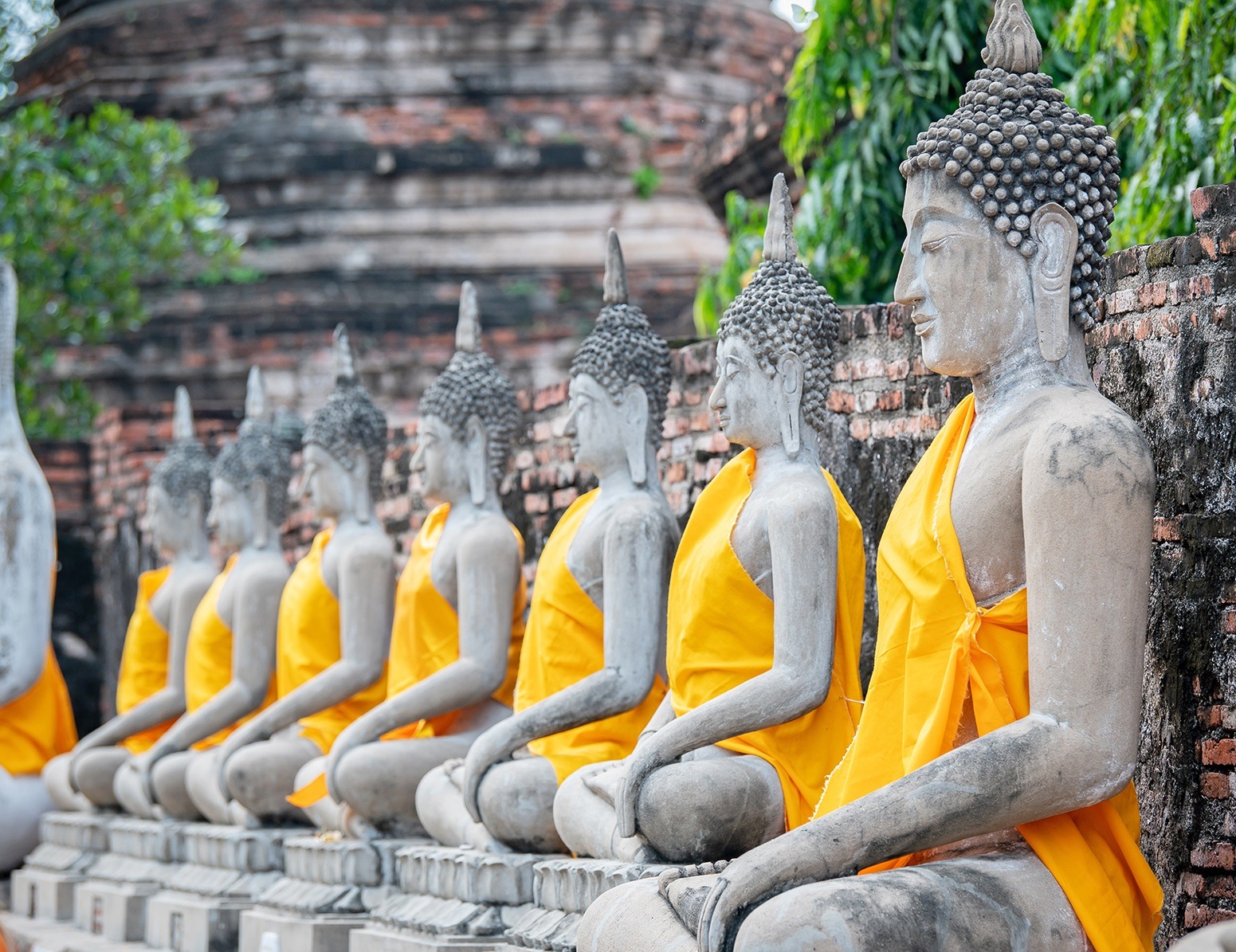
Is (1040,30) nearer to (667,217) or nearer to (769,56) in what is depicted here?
(667,217)

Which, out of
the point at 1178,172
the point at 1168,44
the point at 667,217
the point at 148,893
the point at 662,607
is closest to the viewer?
the point at 662,607

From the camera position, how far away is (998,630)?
3488mm

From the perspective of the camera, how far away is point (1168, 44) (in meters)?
7.25

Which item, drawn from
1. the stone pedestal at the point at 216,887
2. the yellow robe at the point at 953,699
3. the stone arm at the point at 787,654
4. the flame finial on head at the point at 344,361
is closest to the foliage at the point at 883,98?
the flame finial on head at the point at 344,361

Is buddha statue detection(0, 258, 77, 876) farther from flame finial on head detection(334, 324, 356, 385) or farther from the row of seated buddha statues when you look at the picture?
flame finial on head detection(334, 324, 356, 385)

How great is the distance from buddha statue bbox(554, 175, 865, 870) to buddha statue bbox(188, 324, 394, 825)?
223cm

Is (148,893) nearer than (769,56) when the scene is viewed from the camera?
Yes

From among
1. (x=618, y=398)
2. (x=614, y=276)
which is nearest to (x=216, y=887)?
(x=618, y=398)

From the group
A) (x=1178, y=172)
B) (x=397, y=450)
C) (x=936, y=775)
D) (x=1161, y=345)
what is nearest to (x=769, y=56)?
(x=397, y=450)

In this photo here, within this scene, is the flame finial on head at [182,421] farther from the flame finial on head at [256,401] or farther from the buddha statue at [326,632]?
the buddha statue at [326,632]

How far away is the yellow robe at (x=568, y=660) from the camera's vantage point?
17.8ft

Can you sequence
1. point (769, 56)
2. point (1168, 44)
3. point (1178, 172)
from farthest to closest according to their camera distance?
point (769, 56)
point (1168, 44)
point (1178, 172)

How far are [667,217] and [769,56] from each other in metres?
1.99

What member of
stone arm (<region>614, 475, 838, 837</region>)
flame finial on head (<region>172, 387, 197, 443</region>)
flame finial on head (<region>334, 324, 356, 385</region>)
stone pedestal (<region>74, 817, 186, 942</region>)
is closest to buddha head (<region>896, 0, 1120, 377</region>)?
stone arm (<region>614, 475, 838, 837</region>)
